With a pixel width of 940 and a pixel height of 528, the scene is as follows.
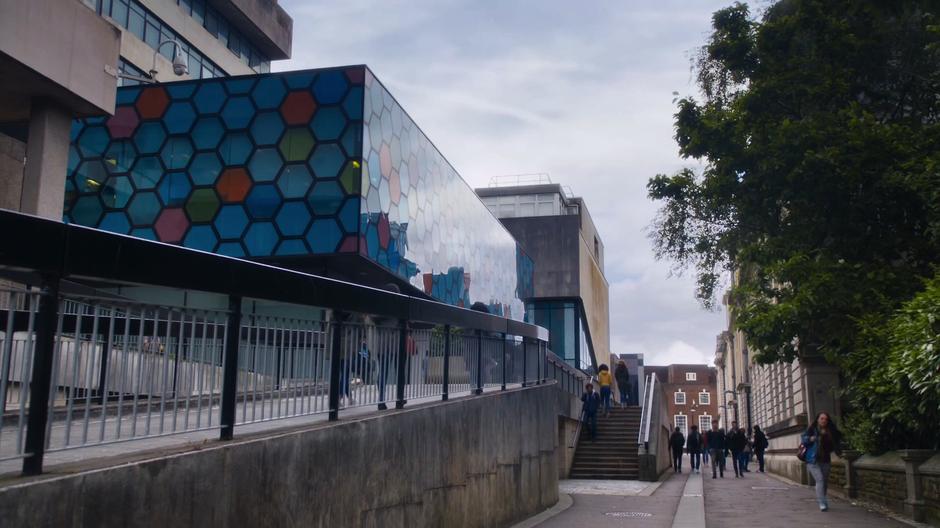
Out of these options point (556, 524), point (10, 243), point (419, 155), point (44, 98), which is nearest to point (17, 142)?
point (44, 98)

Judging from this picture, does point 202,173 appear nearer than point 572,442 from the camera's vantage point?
No

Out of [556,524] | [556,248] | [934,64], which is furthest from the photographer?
[556,248]

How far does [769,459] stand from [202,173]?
23416 millimetres

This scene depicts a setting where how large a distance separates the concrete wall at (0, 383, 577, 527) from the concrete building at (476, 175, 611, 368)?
40.0 metres

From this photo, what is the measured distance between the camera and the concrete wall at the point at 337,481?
12.8 ft

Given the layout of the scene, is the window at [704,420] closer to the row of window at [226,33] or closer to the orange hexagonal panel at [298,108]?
the row of window at [226,33]

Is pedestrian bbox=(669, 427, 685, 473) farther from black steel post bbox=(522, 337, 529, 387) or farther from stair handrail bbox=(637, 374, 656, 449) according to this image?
black steel post bbox=(522, 337, 529, 387)

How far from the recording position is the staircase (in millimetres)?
21109

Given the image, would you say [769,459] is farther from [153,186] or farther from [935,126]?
[153,186]

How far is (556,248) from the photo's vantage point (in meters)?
53.9

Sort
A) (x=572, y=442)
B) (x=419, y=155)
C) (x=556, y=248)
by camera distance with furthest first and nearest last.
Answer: (x=556, y=248) → (x=419, y=155) → (x=572, y=442)

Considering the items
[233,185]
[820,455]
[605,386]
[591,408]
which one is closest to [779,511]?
[820,455]

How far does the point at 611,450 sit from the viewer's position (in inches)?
880

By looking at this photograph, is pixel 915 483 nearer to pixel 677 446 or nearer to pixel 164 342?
pixel 164 342
